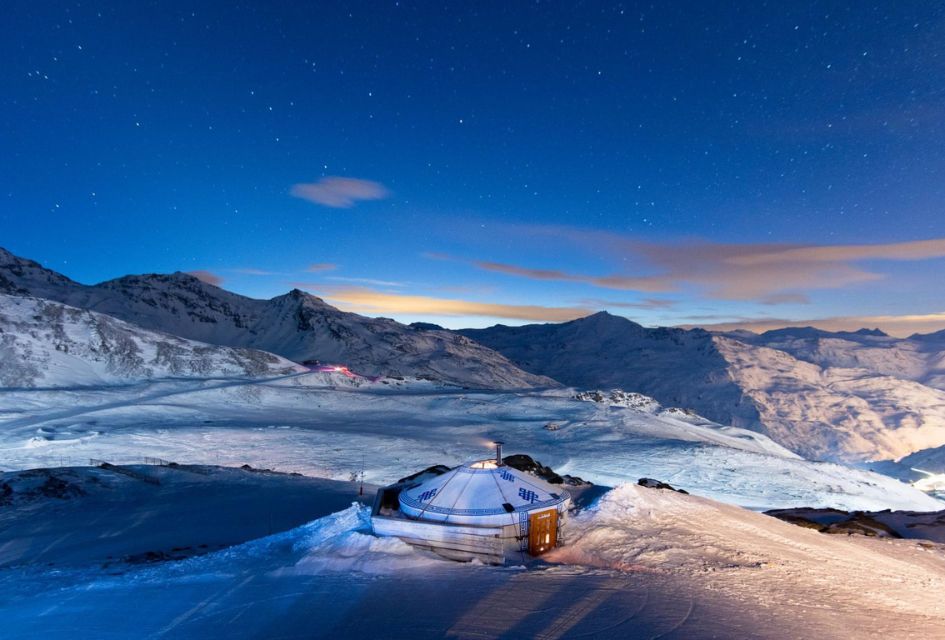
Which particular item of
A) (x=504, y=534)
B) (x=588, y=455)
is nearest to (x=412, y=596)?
(x=504, y=534)

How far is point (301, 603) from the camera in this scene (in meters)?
9.96

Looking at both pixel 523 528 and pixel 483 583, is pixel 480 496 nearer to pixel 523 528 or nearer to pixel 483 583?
pixel 523 528

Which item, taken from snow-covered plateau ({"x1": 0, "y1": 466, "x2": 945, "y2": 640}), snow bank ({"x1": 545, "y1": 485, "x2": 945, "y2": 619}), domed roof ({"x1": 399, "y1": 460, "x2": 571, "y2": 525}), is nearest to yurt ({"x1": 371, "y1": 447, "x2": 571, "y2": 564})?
domed roof ({"x1": 399, "y1": 460, "x2": 571, "y2": 525})

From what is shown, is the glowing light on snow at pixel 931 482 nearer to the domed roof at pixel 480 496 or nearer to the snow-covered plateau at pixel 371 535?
the snow-covered plateau at pixel 371 535

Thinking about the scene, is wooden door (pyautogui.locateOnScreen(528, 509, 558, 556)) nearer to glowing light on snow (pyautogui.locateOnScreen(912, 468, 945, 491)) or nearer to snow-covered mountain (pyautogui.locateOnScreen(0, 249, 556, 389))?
glowing light on snow (pyautogui.locateOnScreen(912, 468, 945, 491))

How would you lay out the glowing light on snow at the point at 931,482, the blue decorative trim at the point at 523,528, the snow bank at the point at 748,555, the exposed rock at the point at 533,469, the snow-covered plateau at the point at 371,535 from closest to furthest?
the snow-covered plateau at the point at 371,535 < the snow bank at the point at 748,555 < the blue decorative trim at the point at 523,528 < the exposed rock at the point at 533,469 < the glowing light on snow at the point at 931,482

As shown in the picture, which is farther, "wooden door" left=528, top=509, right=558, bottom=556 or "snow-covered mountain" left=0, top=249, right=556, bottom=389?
"snow-covered mountain" left=0, top=249, right=556, bottom=389

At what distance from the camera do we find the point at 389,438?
40781 millimetres

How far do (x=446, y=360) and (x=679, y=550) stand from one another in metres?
148

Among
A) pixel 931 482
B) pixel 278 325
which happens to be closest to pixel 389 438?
pixel 931 482

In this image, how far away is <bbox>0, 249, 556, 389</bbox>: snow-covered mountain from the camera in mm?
150875

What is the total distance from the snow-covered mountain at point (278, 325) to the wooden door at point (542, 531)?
124628 millimetres

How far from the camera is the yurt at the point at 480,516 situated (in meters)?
13.5

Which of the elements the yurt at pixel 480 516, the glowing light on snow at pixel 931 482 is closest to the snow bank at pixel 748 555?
the yurt at pixel 480 516
